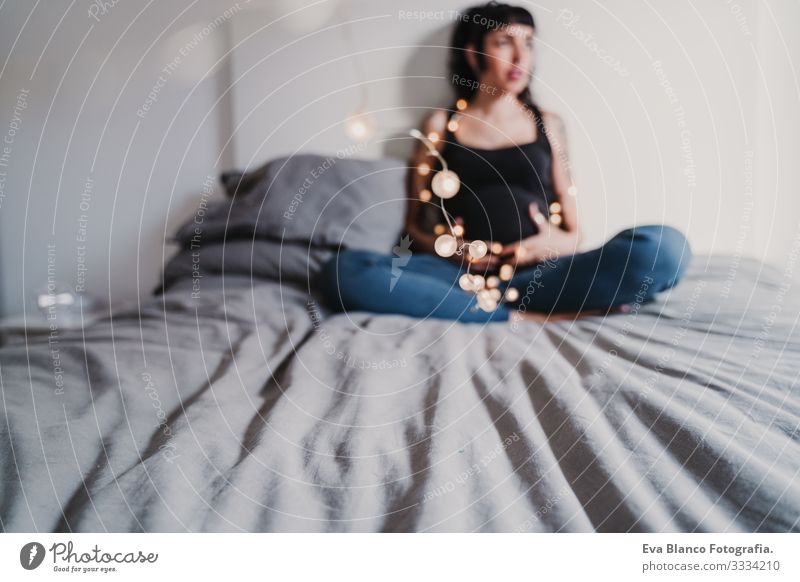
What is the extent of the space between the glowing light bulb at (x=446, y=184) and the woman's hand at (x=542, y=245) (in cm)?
15

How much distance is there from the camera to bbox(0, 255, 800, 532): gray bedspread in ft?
1.14

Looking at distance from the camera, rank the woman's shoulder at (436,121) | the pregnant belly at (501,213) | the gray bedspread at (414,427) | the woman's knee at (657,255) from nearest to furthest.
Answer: the gray bedspread at (414,427)
the woman's knee at (657,255)
the pregnant belly at (501,213)
the woman's shoulder at (436,121)

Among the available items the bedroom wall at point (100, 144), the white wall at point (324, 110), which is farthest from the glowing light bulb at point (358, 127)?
the bedroom wall at point (100, 144)

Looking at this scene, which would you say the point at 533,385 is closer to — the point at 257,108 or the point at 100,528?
the point at 100,528

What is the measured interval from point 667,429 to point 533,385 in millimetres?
115

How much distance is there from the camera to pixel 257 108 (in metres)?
1.06

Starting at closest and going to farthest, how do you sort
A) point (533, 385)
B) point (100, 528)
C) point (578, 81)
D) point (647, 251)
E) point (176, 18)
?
point (100, 528) → point (533, 385) → point (647, 251) → point (176, 18) → point (578, 81)

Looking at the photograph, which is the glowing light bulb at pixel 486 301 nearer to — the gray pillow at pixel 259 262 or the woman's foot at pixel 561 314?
the woman's foot at pixel 561 314

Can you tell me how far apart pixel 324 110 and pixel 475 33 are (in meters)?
0.31

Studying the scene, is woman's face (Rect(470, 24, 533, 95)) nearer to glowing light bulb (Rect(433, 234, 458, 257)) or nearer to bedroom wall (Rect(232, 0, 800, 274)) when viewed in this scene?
bedroom wall (Rect(232, 0, 800, 274))

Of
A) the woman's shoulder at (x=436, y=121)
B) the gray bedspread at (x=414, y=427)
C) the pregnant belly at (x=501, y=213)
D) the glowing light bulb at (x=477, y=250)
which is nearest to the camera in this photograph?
the gray bedspread at (x=414, y=427)

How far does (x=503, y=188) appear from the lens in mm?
993

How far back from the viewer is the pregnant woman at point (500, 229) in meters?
0.70
